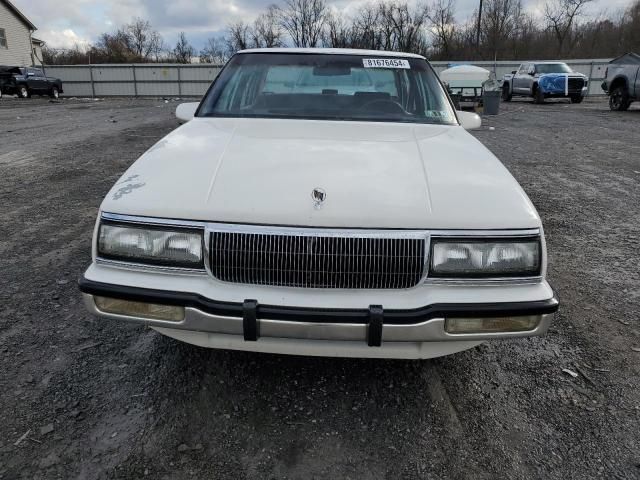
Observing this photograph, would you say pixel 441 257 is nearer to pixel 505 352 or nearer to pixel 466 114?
pixel 505 352

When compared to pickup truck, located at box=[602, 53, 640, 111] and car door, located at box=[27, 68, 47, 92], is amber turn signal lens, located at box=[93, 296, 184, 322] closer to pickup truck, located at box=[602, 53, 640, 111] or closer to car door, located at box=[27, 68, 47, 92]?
pickup truck, located at box=[602, 53, 640, 111]

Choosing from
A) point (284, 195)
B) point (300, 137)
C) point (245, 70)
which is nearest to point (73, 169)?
point (245, 70)

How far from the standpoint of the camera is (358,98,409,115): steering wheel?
10.6ft

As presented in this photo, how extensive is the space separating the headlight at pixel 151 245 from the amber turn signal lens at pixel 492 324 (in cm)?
101

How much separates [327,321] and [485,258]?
0.67 m

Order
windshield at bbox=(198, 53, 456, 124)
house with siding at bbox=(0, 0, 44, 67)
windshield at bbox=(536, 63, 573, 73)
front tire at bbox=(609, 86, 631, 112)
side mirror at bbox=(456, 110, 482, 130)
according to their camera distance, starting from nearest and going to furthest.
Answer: windshield at bbox=(198, 53, 456, 124) < side mirror at bbox=(456, 110, 482, 130) < front tire at bbox=(609, 86, 631, 112) < windshield at bbox=(536, 63, 573, 73) < house with siding at bbox=(0, 0, 44, 67)

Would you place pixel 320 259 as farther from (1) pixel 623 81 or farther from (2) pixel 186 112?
(1) pixel 623 81

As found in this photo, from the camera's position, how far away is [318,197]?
1953 mm

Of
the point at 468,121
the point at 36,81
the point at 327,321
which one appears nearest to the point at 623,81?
the point at 468,121

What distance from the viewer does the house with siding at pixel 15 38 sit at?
33.8 meters

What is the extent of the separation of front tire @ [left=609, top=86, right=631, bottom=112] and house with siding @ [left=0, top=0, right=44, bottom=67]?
35886 millimetres

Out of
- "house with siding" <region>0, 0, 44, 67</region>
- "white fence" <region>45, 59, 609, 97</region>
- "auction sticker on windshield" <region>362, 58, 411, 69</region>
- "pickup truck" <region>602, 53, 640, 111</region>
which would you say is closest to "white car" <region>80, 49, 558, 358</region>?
"auction sticker on windshield" <region>362, 58, 411, 69</region>

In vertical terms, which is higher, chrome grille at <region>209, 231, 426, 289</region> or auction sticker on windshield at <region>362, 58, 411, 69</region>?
auction sticker on windshield at <region>362, 58, 411, 69</region>

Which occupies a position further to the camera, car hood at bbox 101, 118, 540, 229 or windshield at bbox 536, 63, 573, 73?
windshield at bbox 536, 63, 573, 73
